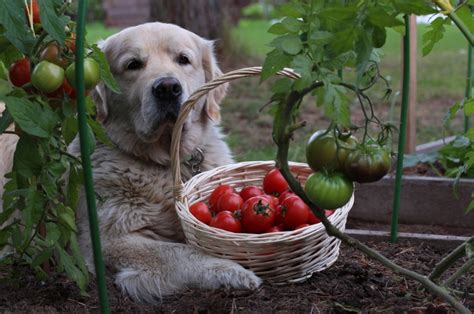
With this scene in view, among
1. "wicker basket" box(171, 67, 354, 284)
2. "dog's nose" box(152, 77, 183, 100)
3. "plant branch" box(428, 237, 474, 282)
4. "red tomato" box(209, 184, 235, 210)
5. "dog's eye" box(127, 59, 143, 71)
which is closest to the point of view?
"plant branch" box(428, 237, 474, 282)

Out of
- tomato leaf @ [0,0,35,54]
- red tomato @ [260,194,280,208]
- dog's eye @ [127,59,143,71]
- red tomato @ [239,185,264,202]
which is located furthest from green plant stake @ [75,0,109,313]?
dog's eye @ [127,59,143,71]

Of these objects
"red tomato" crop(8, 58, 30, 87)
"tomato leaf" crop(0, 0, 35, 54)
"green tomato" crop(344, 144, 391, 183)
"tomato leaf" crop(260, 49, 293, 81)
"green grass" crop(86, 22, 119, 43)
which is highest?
"tomato leaf" crop(0, 0, 35, 54)

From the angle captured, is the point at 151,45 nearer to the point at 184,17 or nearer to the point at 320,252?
the point at 320,252

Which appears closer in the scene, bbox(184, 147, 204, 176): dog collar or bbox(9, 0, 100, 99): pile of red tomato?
bbox(9, 0, 100, 99): pile of red tomato

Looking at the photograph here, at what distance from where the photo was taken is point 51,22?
2.09 metres

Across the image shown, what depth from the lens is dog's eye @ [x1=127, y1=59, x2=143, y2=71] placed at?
343 centimetres

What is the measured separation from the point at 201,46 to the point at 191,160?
59cm

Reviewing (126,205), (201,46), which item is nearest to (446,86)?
(201,46)

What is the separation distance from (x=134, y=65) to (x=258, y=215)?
41.8 inches

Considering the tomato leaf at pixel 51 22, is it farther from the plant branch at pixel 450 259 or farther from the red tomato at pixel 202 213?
the plant branch at pixel 450 259

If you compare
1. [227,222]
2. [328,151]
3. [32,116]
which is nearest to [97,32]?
[227,222]

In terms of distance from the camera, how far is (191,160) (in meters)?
3.60

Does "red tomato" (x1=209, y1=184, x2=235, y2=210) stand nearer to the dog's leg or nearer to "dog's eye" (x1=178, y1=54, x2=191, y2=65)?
the dog's leg

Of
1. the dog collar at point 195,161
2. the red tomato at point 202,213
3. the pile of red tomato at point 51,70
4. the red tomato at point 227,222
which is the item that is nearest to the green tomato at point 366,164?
the pile of red tomato at point 51,70
